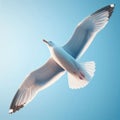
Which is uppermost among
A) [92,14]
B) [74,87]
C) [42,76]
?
[92,14]

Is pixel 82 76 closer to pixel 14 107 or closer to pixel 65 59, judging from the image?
pixel 65 59

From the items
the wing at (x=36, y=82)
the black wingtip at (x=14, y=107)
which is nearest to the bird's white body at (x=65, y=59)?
the wing at (x=36, y=82)

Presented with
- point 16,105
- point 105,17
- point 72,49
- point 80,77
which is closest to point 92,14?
point 105,17

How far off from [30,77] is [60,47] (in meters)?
0.50

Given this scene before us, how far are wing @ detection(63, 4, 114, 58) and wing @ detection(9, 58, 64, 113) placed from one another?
0.85ft

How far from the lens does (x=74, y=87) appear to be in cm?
355

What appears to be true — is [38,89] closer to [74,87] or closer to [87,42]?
[74,87]

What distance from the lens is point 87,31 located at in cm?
385

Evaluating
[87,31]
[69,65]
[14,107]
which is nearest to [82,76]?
[69,65]

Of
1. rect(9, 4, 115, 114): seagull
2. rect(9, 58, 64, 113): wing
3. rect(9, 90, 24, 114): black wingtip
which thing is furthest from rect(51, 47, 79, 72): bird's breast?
rect(9, 90, 24, 114): black wingtip

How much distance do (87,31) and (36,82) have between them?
2.62ft

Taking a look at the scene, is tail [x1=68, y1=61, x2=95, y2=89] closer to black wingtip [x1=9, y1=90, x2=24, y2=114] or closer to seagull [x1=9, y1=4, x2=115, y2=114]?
seagull [x1=9, y1=4, x2=115, y2=114]

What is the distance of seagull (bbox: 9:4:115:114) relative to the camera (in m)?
3.57

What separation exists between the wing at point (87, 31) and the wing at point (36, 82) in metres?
0.26
